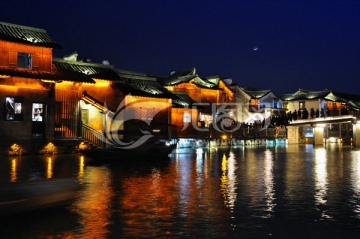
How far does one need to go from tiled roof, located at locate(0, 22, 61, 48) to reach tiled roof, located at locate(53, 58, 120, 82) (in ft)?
10.3

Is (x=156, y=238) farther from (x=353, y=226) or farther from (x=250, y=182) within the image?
(x=250, y=182)

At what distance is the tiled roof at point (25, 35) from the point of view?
3888 centimetres

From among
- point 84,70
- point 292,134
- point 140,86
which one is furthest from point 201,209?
point 292,134

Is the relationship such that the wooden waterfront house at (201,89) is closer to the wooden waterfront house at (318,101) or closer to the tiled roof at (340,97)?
the wooden waterfront house at (318,101)

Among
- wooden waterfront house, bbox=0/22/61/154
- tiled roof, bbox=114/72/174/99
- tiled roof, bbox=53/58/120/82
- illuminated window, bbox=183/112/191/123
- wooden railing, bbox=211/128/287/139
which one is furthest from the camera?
wooden railing, bbox=211/128/287/139

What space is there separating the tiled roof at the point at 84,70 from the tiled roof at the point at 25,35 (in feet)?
10.3

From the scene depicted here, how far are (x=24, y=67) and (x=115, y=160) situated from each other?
1241 cm

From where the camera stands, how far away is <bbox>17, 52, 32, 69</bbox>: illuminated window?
39969 millimetres

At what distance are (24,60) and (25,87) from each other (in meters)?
2.50

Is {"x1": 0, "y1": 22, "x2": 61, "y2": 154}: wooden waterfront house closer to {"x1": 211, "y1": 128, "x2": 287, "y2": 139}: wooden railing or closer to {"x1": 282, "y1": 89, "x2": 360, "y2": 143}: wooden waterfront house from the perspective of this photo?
{"x1": 211, "y1": 128, "x2": 287, "y2": 139}: wooden railing

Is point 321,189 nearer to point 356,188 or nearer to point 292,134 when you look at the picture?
point 356,188

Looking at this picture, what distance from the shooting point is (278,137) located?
85.2 meters

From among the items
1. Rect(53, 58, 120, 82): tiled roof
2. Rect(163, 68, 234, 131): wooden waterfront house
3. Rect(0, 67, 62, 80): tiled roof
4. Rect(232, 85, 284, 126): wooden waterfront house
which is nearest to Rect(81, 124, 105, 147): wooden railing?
Rect(53, 58, 120, 82): tiled roof

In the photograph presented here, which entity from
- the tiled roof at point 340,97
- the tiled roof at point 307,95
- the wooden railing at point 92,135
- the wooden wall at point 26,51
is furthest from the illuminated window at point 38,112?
the tiled roof at point 340,97
